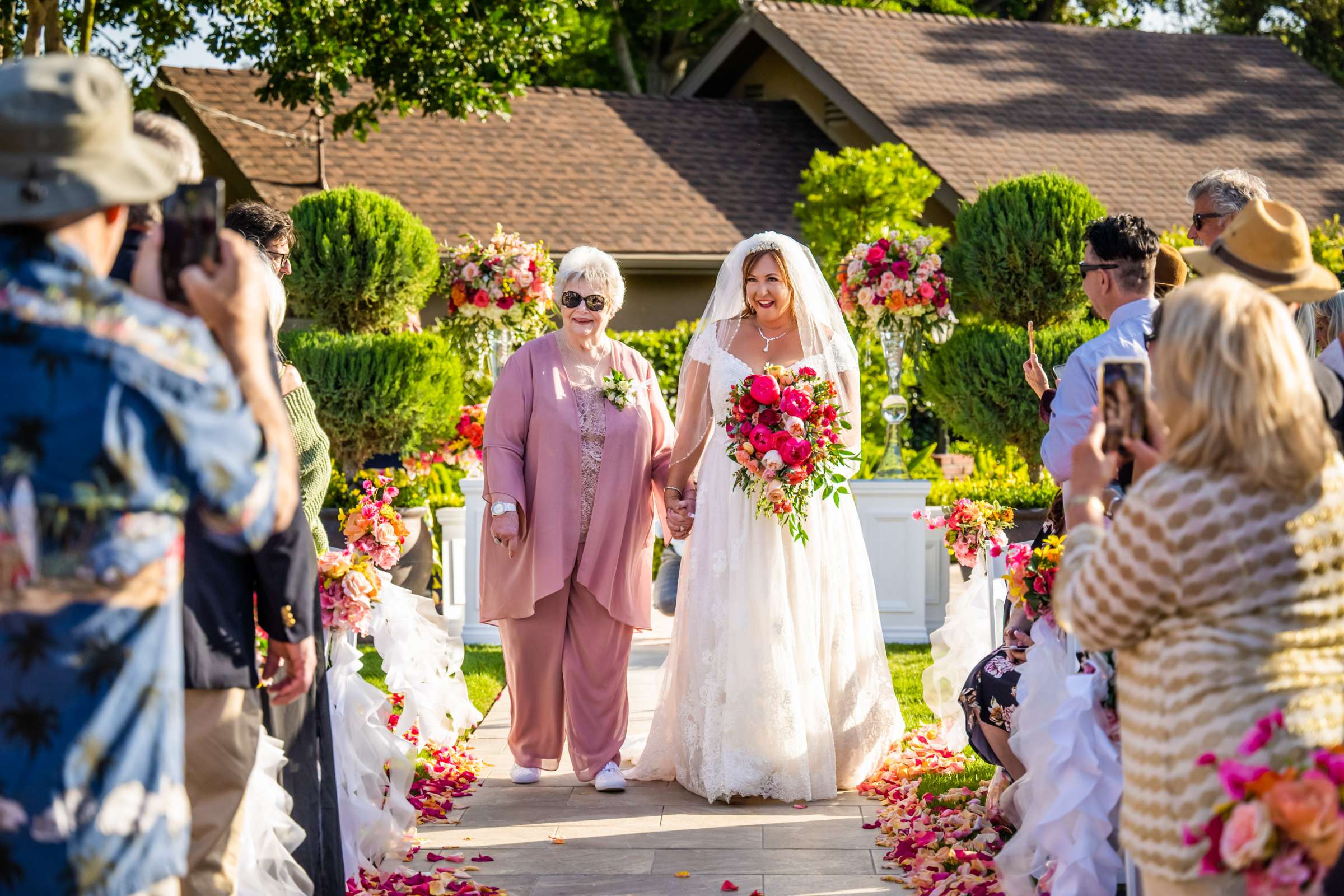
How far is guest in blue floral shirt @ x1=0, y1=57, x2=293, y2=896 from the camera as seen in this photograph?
223cm

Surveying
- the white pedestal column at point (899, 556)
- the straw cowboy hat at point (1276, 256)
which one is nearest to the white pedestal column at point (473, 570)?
the white pedestal column at point (899, 556)

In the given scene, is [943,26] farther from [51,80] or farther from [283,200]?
[51,80]

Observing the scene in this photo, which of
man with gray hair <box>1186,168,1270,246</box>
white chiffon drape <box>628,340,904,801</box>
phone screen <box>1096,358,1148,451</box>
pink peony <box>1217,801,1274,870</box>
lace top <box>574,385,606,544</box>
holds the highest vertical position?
phone screen <box>1096,358,1148,451</box>

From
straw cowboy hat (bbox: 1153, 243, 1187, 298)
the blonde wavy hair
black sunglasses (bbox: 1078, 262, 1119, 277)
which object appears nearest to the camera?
the blonde wavy hair

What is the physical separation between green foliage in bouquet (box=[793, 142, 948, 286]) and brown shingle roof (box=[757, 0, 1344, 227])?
234 centimetres

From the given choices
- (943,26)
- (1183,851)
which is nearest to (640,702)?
(1183,851)

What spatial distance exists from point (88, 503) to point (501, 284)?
733 cm

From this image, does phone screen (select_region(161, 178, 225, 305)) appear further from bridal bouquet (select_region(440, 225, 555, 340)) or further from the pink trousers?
bridal bouquet (select_region(440, 225, 555, 340))

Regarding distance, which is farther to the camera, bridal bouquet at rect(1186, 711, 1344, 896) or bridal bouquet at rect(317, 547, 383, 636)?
bridal bouquet at rect(317, 547, 383, 636)

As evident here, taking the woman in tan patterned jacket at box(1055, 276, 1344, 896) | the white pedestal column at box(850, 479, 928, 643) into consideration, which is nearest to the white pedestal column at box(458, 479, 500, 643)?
the white pedestal column at box(850, 479, 928, 643)

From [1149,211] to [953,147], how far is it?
2563 millimetres

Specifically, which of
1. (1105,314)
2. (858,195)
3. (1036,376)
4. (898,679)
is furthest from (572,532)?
Result: (858,195)

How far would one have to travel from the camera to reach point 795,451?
567cm

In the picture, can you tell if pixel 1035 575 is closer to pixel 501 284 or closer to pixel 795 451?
pixel 795 451
